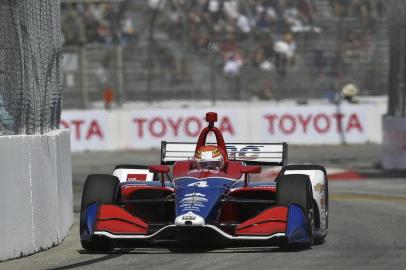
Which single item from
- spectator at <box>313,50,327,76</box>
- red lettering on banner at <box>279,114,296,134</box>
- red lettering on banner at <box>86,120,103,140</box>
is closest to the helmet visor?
red lettering on banner at <box>86,120,103,140</box>

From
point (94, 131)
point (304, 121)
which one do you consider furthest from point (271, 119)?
point (94, 131)

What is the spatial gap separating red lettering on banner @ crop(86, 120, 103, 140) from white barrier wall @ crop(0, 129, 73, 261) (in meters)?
14.8

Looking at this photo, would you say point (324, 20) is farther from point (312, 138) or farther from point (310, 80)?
point (312, 138)

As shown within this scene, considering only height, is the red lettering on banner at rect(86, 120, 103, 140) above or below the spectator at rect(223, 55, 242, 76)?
below

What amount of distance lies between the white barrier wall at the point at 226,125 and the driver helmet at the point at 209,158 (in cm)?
1435

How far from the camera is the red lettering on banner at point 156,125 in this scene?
25844 millimetres

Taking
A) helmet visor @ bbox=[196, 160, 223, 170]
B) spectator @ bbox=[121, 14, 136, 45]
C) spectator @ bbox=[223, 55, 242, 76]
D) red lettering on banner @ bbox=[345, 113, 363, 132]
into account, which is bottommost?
red lettering on banner @ bbox=[345, 113, 363, 132]

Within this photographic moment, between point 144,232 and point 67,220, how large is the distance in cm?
221

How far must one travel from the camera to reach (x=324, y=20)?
91.2 feet

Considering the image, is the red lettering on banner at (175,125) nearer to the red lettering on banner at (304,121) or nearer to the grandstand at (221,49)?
the grandstand at (221,49)

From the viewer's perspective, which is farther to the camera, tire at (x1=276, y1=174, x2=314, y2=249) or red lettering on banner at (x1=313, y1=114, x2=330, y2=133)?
red lettering on banner at (x1=313, y1=114, x2=330, y2=133)

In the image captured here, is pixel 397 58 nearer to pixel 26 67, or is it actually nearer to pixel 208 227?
pixel 26 67

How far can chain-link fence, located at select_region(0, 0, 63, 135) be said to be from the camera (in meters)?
10.1

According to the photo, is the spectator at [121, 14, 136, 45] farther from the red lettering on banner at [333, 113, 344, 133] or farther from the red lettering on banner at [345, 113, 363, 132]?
the red lettering on banner at [345, 113, 363, 132]
